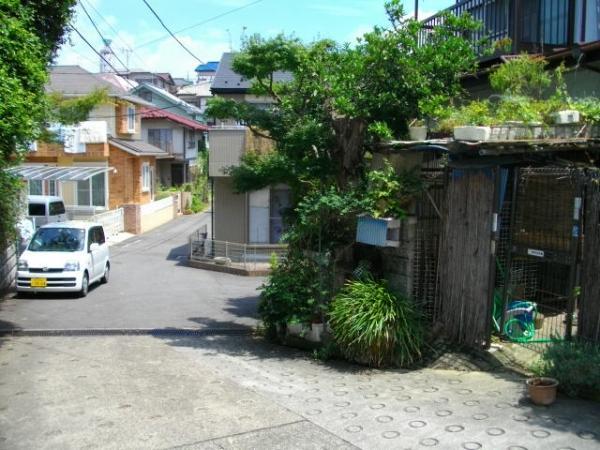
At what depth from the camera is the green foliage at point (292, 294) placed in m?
9.74

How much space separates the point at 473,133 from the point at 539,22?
265 inches

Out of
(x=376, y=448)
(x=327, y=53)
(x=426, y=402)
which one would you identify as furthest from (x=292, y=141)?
(x=376, y=448)

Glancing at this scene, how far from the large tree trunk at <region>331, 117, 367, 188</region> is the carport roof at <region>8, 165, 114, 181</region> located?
1973 cm

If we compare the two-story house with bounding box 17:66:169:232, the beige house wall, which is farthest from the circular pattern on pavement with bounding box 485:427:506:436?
the two-story house with bounding box 17:66:169:232

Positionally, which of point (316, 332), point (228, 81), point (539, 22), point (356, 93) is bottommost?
point (316, 332)

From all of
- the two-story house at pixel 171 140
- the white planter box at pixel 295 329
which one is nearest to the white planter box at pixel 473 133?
the white planter box at pixel 295 329

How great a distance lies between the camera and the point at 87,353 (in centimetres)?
980

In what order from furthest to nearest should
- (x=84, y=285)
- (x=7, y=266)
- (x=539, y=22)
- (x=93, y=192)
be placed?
(x=93, y=192) → (x=7, y=266) → (x=84, y=285) → (x=539, y=22)

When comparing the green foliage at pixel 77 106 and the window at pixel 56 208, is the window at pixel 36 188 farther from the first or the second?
the green foliage at pixel 77 106

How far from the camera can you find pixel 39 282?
15.2m

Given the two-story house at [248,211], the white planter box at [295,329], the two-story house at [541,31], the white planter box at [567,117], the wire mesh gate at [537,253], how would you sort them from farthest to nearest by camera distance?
the two-story house at [248,211]
the two-story house at [541,31]
the white planter box at [295,329]
the white planter box at [567,117]
the wire mesh gate at [537,253]

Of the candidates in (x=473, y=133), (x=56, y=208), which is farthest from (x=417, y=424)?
(x=56, y=208)

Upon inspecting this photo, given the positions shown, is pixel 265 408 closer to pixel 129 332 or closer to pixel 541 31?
pixel 129 332

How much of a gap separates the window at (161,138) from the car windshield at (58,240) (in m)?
26.8
